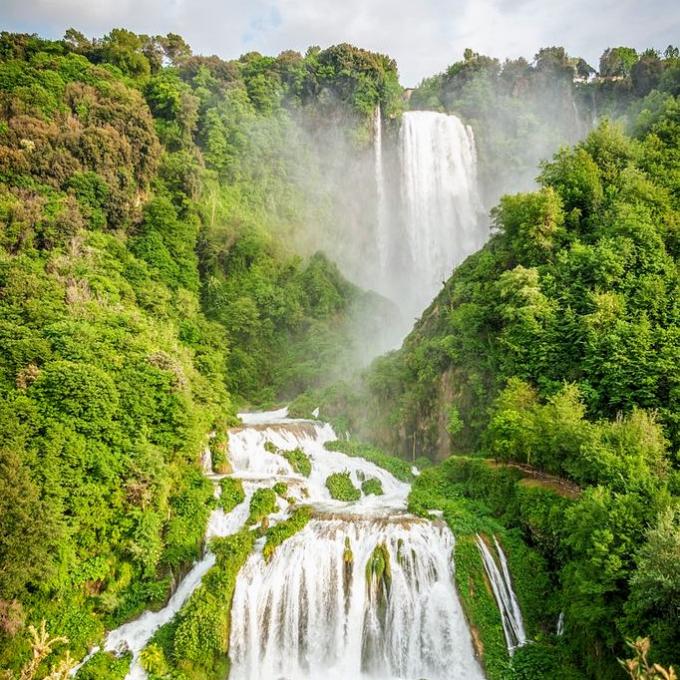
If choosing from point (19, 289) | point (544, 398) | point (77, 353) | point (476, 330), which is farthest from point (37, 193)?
point (544, 398)

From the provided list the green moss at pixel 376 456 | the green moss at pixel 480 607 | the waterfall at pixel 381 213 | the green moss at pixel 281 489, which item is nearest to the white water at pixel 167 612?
the green moss at pixel 281 489

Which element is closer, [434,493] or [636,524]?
[636,524]

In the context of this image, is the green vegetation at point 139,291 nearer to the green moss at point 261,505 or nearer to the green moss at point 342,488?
the green moss at point 261,505

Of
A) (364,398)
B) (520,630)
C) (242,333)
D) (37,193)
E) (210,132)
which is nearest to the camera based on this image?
(520,630)

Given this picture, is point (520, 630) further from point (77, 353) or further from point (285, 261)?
point (285, 261)

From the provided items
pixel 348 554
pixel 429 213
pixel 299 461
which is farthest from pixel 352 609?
pixel 429 213

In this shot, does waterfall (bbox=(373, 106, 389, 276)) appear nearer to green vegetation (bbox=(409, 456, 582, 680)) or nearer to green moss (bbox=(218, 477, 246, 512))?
green vegetation (bbox=(409, 456, 582, 680))

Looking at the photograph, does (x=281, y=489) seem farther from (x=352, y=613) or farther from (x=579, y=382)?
(x=579, y=382)
